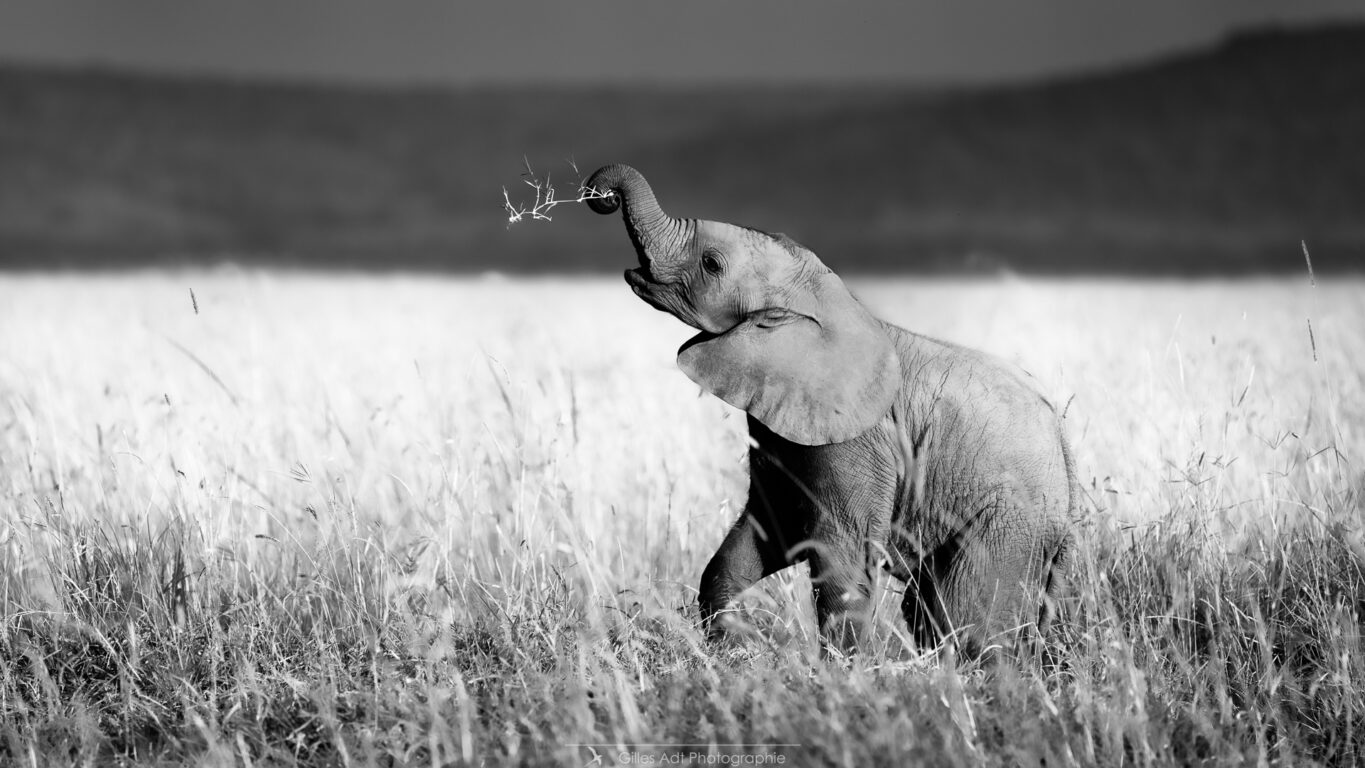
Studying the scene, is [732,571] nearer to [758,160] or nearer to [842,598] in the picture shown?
[842,598]

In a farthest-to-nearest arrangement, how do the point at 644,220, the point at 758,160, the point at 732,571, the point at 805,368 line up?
the point at 758,160 → the point at 732,571 → the point at 644,220 → the point at 805,368

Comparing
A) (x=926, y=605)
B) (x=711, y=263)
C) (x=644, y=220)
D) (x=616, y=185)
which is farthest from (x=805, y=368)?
(x=926, y=605)

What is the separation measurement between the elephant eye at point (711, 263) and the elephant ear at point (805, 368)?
0.20m

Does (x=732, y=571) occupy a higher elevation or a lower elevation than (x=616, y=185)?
lower

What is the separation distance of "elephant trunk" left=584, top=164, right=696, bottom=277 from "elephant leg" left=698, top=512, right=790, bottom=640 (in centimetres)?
99

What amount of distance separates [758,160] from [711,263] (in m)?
39.0

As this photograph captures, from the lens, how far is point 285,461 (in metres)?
6.70

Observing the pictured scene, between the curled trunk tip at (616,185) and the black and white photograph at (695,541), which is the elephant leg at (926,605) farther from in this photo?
the curled trunk tip at (616,185)

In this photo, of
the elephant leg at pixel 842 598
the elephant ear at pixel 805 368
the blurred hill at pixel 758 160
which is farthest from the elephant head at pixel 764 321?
the blurred hill at pixel 758 160

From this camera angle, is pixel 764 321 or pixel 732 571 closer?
pixel 764 321

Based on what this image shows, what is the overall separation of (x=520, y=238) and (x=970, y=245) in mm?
12405

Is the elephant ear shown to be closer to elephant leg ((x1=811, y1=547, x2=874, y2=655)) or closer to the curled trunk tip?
elephant leg ((x1=811, y1=547, x2=874, y2=655))

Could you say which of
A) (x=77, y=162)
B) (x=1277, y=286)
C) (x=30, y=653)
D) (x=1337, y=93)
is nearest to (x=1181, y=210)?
(x=1337, y=93)

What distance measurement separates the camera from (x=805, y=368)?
4.49 metres
